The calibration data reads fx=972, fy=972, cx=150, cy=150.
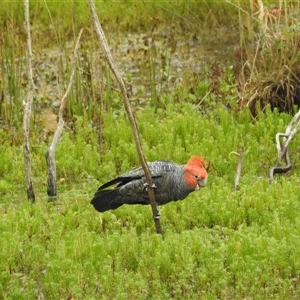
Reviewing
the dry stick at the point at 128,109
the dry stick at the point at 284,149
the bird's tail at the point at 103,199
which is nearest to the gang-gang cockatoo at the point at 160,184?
the bird's tail at the point at 103,199

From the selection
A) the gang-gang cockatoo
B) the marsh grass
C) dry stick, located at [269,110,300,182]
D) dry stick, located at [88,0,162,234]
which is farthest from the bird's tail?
dry stick, located at [269,110,300,182]

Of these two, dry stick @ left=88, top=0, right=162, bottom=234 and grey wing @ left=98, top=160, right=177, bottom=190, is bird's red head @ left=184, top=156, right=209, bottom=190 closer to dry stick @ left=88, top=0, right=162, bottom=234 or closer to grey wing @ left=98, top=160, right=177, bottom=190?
grey wing @ left=98, top=160, right=177, bottom=190

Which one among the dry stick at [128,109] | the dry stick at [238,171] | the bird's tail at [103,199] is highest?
the dry stick at [128,109]

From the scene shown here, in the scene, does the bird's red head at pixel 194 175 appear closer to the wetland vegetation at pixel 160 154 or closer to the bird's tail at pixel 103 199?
the wetland vegetation at pixel 160 154

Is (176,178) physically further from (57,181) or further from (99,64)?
(99,64)

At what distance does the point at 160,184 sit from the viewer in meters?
8.16

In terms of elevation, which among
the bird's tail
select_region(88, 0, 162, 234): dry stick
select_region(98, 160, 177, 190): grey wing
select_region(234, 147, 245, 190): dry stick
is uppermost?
select_region(88, 0, 162, 234): dry stick

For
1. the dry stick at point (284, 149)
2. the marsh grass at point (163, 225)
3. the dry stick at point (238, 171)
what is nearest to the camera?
the marsh grass at point (163, 225)

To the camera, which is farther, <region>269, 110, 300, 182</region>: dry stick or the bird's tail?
<region>269, 110, 300, 182</region>: dry stick

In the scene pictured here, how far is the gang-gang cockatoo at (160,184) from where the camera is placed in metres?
8.01

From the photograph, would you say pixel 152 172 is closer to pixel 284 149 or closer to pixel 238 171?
pixel 238 171

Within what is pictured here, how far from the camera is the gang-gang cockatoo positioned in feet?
26.3

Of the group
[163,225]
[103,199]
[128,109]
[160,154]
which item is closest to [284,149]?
[160,154]

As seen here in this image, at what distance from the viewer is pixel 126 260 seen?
7.51 meters
